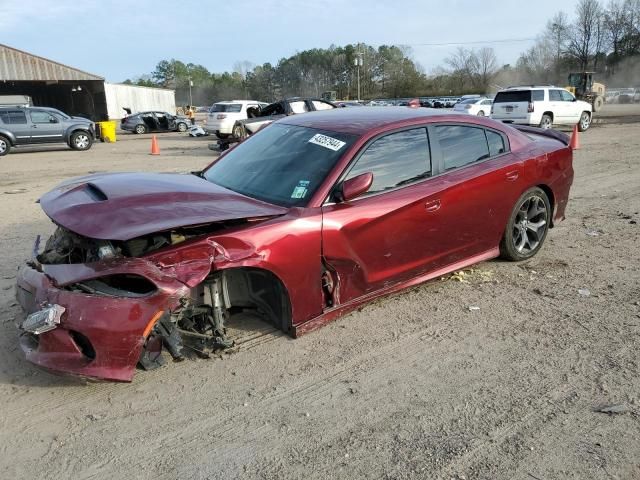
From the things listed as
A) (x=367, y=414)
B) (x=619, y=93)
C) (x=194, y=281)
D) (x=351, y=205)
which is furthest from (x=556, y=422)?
(x=619, y=93)

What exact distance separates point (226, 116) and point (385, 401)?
1962cm

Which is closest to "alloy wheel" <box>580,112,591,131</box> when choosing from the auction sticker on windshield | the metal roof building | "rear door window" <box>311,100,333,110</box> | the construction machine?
"rear door window" <box>311,100,333,110</box>

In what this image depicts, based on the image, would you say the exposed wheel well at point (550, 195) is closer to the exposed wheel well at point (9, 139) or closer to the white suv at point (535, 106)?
the white suv at point (535, 106)

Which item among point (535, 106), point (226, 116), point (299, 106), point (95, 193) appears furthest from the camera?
point (226, 116)

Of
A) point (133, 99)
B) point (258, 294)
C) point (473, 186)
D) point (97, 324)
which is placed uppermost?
point (133, 99)

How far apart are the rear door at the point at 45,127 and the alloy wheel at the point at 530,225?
18.2 metres

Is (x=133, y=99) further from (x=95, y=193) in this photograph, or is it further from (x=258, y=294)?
(x=258, y=294)

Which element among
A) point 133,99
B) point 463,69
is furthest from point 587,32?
point 133,99

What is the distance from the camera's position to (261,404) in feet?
9.93

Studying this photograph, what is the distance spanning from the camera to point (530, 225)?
5203 millimetres

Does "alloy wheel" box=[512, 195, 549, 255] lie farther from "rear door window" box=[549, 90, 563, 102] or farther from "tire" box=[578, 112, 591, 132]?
"tire" box=[578, 112, 591, 132]

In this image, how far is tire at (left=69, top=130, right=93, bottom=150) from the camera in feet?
64.1

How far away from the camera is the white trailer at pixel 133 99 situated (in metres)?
44.0

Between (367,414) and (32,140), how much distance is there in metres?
19.2
